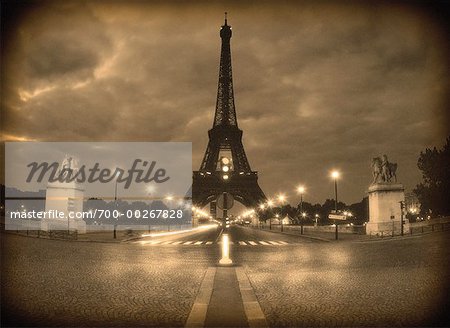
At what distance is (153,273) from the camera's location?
470 inches

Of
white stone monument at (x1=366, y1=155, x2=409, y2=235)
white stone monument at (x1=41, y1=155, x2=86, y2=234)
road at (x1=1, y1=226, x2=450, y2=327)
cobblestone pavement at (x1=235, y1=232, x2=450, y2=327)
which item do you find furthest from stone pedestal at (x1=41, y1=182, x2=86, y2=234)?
white stone monument at (x1=366, y1=155, x2=409, y2=235)

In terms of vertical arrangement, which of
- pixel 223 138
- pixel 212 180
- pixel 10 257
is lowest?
pixel 10 257

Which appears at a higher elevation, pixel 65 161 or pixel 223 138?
pixel 223 138

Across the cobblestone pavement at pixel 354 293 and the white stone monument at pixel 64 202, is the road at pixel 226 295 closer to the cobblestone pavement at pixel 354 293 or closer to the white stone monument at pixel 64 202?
the cobblestone pavement at pixel 354 293

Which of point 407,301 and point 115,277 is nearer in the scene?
point 407,301

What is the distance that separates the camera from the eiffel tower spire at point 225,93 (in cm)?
8546

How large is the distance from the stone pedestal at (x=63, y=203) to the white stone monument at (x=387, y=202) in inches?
1040

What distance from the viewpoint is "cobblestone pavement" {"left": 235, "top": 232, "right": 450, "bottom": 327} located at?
255 inches

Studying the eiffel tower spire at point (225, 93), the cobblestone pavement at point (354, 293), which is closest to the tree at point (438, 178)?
the eiffel tower spire at point (225, 93)

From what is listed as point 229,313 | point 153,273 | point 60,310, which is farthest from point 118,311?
point 153,273

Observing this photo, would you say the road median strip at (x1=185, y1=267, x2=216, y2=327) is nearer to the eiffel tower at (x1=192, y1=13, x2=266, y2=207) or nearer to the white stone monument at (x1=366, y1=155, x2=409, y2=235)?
the white stone monument at (x1=366, y1=155, x2=409, y2=235)

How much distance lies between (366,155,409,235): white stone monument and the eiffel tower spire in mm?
52711

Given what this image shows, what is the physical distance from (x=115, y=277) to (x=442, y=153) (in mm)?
60955

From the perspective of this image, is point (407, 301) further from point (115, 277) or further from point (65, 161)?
Answer: point (65, 161)
